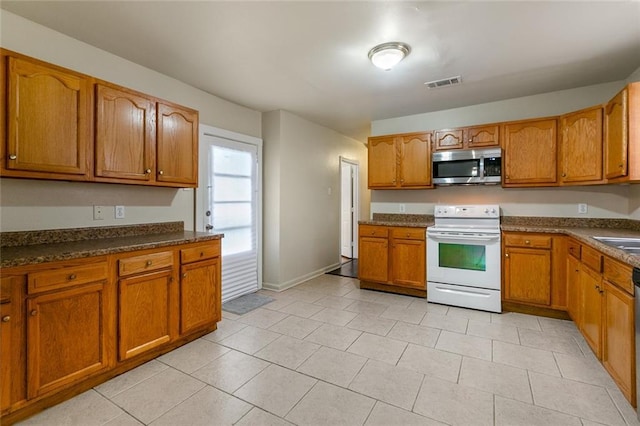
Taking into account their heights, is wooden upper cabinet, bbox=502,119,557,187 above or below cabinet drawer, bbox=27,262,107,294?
above

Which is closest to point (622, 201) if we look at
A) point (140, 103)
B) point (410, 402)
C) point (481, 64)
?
point (481, 64)

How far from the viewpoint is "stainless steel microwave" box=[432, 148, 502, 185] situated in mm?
3570

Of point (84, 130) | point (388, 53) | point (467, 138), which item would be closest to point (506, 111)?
point (467, 138)

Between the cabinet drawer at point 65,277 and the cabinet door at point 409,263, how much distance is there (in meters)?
3.11

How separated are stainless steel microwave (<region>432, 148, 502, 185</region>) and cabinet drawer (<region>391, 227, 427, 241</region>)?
2.28 feet

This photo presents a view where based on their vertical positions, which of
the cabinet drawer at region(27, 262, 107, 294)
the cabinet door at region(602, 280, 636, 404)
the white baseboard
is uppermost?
the cabinet drawer at region(27, 262, 107, 294)

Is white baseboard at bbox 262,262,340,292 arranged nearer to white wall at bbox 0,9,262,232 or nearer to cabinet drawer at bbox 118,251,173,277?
white wall at bbox 0,9,262,232

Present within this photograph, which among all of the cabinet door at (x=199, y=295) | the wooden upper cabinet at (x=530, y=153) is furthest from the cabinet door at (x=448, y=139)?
the cabinet door at (x=199, y=295)

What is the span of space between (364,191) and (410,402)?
5.13 m

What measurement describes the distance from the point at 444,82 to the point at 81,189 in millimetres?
3565

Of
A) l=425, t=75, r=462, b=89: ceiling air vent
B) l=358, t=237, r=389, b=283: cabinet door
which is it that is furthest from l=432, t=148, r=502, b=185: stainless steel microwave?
l=358, t=237, r=389, b=283: cabinet door

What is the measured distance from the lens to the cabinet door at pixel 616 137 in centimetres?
247

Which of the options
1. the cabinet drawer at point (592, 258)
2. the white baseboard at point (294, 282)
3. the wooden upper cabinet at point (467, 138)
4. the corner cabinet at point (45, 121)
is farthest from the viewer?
the white baseboard at point (294, 282)

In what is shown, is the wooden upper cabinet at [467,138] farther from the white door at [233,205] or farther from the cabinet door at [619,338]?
the white door at [233,205]
